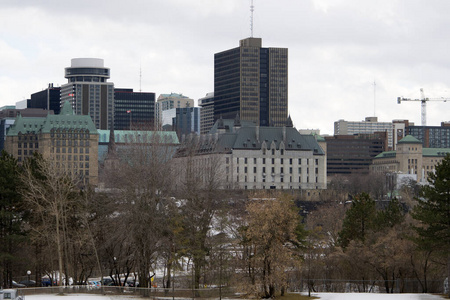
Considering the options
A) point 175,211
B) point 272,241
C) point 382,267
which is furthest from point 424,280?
point 175,211

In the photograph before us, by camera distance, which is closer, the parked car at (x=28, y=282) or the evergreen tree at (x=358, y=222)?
the evergreen tree at (x=358, y=222)

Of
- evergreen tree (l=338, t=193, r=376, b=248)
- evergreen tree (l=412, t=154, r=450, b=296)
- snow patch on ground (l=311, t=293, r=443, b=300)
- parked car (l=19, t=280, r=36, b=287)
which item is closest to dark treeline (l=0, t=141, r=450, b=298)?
evergreen tree (l=412, t=154, r=450, b=296)

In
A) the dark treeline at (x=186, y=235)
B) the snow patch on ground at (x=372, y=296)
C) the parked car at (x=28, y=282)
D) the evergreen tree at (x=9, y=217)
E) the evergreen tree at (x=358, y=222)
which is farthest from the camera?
the parked car at (x=28, y=282)

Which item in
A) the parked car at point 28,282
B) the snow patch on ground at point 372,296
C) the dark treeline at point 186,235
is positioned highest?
the dark treeline at point 186,235

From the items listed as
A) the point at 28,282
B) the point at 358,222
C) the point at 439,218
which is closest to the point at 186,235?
the point at 439,218

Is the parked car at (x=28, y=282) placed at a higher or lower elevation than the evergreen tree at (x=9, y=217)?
lower

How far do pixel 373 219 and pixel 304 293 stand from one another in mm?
17942

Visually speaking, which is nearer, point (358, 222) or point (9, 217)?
point (9, 217)

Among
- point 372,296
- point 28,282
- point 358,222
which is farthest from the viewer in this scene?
point 28,282

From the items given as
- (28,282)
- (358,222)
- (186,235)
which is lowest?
(28,282)

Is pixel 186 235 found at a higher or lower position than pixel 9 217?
lower

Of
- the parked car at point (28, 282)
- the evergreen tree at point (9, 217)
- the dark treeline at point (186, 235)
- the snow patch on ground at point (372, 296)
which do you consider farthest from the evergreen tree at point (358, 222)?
the evergreen tree at point (9, 217)

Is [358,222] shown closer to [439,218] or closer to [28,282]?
[439,218]

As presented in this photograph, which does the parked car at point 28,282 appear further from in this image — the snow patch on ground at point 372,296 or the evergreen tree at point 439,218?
the evergreen tree at point 439,218
